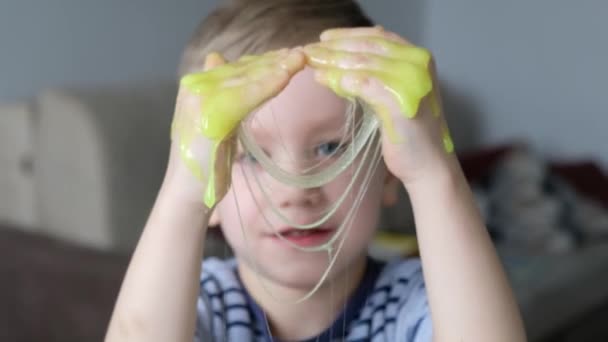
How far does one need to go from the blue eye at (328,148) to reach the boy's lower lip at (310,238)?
0.19 ft

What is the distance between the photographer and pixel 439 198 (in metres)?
0.49

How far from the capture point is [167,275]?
51cm

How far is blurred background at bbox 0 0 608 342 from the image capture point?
128cm

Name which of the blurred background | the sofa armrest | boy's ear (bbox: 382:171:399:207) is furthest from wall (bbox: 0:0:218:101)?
boy's ear (bbox: 382:171:399:207)

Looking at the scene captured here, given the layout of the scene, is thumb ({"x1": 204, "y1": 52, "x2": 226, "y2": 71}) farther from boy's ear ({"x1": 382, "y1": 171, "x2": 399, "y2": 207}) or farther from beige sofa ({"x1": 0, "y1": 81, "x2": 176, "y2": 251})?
beige sofa ({"x1": 0, "y1": 81, "x2": 176, "y2": 251})

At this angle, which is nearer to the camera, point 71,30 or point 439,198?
point 439,198

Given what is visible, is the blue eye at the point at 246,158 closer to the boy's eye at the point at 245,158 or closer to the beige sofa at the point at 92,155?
the boy's eye at the point at 245,158

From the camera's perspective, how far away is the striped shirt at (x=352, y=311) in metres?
0.63

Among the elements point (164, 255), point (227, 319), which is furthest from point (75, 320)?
point (164, 255)

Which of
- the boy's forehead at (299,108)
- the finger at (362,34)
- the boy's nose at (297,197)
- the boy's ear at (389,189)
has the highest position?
the finger at (362,34)

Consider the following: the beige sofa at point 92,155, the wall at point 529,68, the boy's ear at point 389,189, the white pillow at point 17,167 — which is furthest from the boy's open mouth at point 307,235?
the wall at point 529,68

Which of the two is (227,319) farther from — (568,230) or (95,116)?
(568,230)

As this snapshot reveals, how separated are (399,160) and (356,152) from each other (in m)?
0.05

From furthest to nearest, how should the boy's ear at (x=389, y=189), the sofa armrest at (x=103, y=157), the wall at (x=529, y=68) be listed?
the wall at (x=529, y=68) → the sofa armrest at (x=103, y=157) → the boy's ear at (x=389, y=189)
